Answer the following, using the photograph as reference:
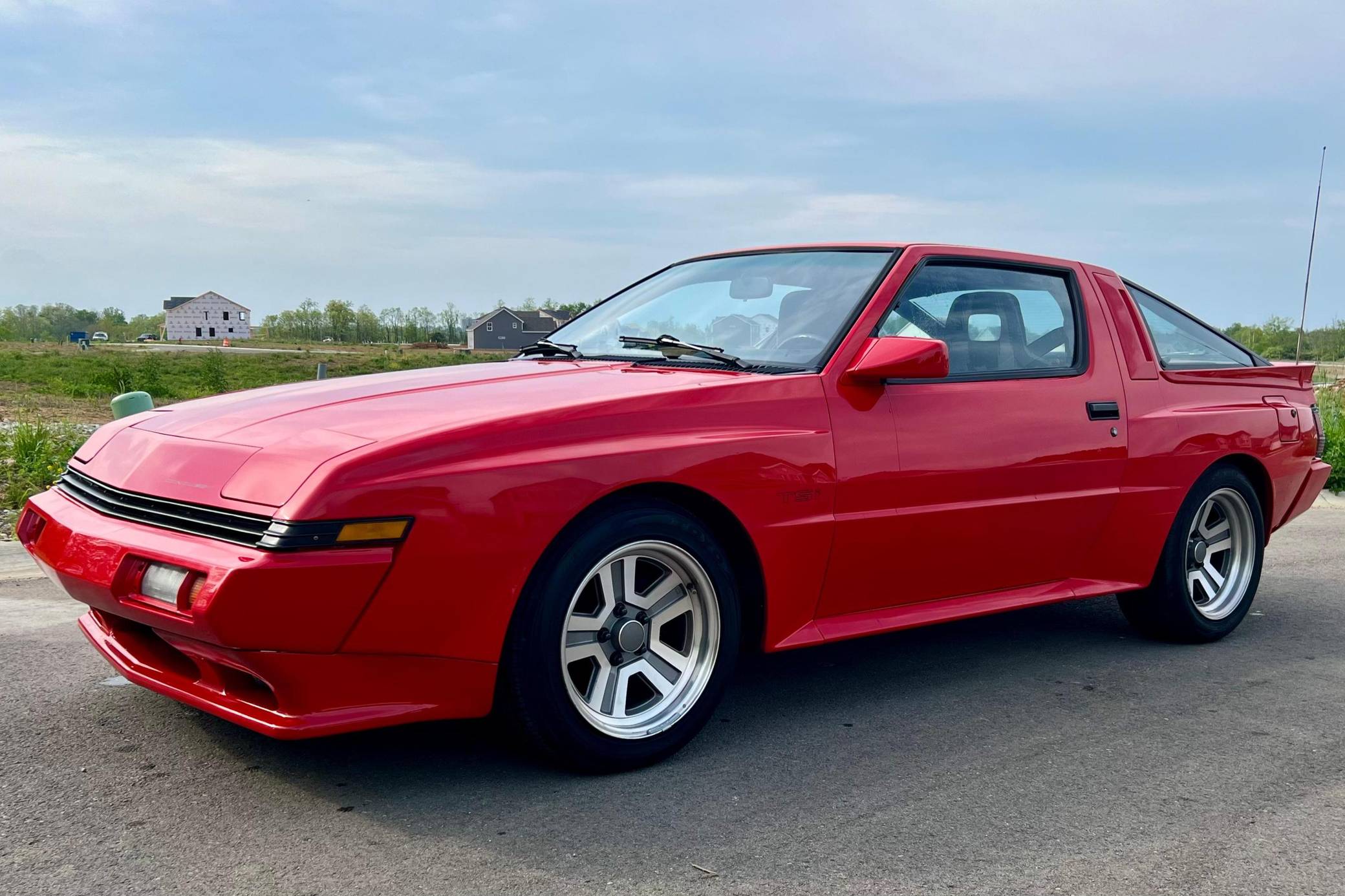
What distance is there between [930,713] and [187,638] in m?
2.34

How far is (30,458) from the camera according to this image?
8.05m

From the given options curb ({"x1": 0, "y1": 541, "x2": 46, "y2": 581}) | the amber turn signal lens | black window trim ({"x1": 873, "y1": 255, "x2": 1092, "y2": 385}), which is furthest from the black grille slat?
curb ({"x1": 0, "y1": 541, "x2": 46, "y2": 581})

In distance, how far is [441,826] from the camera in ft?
9.41

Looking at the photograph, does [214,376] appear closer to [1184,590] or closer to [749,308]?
[749,308]

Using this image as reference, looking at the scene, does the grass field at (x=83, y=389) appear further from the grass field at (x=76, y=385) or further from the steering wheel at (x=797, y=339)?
the steering wheel at (x=797, y=339)

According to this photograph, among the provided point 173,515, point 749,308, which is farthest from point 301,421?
point 749,308

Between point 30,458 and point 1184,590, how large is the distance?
24.0 ft

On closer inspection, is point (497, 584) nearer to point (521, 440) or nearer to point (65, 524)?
point (521, 440)

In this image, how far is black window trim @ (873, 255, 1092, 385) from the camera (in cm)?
401

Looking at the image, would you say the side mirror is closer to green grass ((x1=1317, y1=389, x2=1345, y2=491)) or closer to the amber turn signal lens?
the amber turn signal lens

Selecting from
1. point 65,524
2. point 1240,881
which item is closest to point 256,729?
point 65,524

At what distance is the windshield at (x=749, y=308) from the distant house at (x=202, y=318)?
152 m

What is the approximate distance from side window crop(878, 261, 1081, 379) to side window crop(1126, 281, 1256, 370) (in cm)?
49

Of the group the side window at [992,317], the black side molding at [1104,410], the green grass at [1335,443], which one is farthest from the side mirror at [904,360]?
the green grass at [1335,443]
